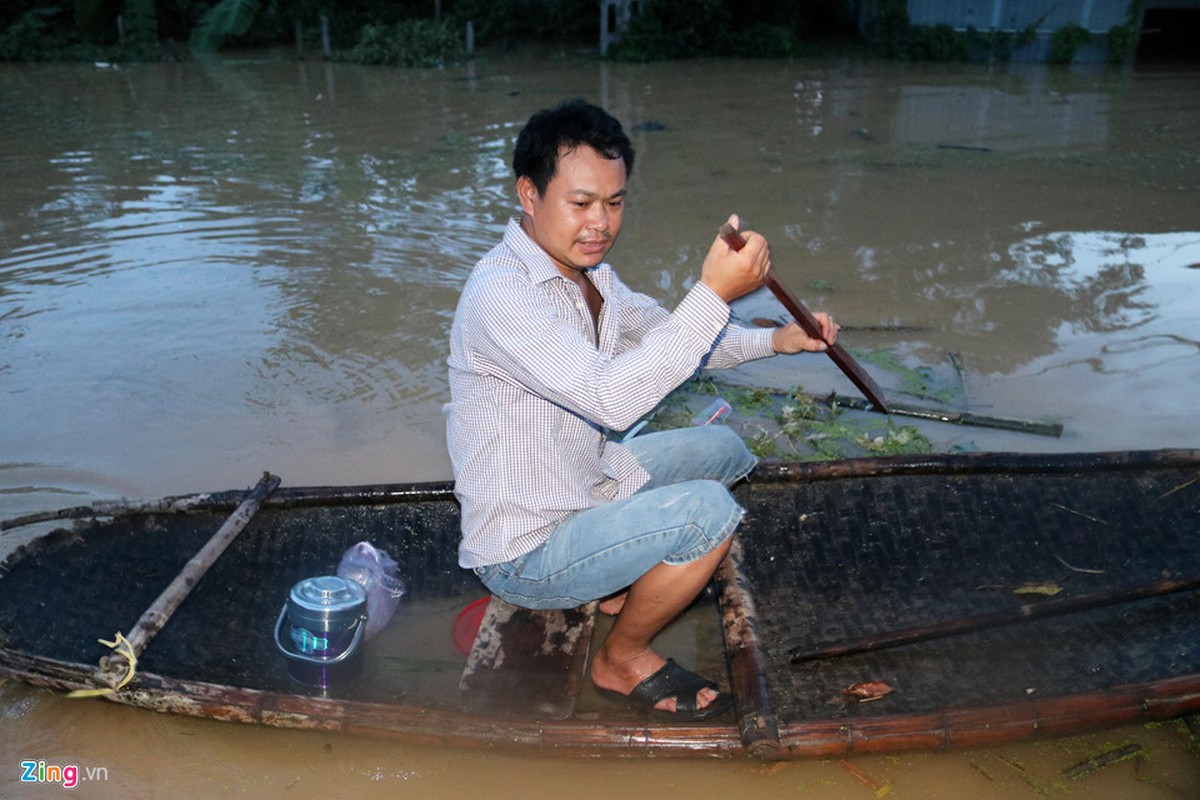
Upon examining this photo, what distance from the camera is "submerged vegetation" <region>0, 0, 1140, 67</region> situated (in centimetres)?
1631

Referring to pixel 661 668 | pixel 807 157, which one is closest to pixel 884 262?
pixel 807 157

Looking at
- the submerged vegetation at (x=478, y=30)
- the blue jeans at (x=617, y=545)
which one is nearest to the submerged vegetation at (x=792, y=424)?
the blue jeans at (x=617, y=545)

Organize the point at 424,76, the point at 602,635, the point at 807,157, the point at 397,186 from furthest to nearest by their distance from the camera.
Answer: the point at 424,76, the point at 807,157, the point at 397,186, the point at 602,635

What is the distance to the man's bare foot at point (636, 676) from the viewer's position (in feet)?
7.80

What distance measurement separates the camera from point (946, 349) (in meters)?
4.91

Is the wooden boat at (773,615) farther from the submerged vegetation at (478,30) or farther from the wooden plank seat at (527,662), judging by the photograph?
the submerged vegetation at (478,30)

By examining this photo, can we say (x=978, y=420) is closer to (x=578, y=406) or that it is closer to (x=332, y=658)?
(x=578, y=406)

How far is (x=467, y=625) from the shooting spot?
2715 mm

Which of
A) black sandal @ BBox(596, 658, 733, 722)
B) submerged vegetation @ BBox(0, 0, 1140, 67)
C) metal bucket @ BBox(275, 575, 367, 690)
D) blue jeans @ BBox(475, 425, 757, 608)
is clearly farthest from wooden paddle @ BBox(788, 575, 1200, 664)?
submerged vegetation @ BBox(0, 0, 1140, 67)

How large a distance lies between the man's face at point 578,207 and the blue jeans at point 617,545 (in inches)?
22.4

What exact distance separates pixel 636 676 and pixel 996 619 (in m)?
0.93

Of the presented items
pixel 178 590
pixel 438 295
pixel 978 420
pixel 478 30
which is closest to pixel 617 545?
pixel 178 590

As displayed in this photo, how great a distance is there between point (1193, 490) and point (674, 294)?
3.29 meters

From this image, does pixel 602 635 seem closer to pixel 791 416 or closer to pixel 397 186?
pixel 791 416
